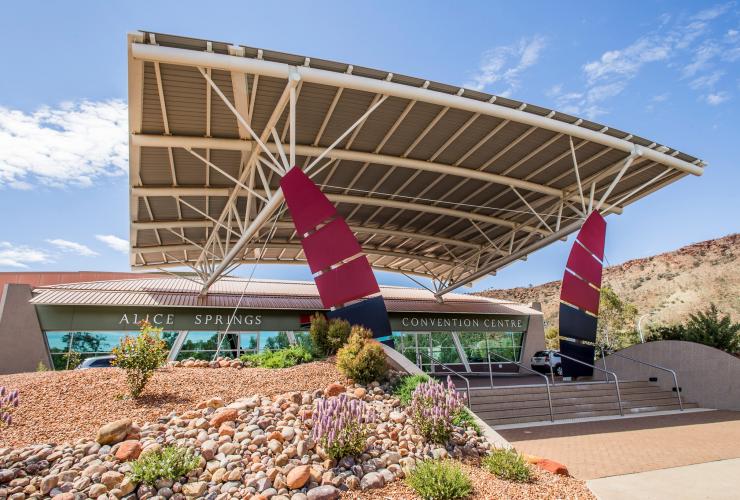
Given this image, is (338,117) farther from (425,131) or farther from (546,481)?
(546,481)

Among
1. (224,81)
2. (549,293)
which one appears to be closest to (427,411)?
(224,81)

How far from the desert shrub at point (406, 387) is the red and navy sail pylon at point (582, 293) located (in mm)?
12465

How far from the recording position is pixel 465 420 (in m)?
8.38

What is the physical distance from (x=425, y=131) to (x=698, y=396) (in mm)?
13966

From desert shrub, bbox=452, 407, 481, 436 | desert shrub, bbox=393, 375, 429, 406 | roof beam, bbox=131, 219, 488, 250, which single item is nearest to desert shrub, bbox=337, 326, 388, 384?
desert shrub, bbox=393, 375, 429, 406

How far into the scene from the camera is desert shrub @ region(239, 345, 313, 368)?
12239 millimetres

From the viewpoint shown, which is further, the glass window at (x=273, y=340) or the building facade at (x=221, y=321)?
the glass window at (x=273, y=340)

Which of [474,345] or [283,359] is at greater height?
[283,359]

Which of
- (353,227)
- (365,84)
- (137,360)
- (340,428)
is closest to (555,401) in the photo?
(340,428)

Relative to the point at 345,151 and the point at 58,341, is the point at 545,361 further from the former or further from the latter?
the point at 58,341

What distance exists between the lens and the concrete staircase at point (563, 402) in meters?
12.9

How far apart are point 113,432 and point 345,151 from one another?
1341 centimetres

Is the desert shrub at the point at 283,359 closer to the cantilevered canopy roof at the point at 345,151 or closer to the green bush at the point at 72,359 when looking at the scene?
the cantilevered canopy roof at the point at 345,151

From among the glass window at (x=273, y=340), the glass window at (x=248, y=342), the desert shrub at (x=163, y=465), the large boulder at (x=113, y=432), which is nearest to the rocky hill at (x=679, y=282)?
the glass window at (x=273, y=340)
